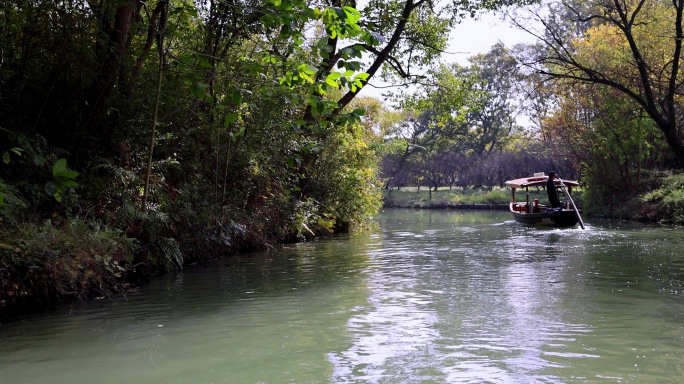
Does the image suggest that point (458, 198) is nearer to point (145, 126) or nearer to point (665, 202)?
point (665, 202)

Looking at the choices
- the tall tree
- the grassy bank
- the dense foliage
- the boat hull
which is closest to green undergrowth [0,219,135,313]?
the dense foliage

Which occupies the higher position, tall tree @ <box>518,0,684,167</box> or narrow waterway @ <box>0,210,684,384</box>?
tall tree @ <box>518,0,684,167</box>

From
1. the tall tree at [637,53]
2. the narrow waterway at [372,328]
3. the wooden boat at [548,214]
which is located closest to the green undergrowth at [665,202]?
the tall tree at [637,53]

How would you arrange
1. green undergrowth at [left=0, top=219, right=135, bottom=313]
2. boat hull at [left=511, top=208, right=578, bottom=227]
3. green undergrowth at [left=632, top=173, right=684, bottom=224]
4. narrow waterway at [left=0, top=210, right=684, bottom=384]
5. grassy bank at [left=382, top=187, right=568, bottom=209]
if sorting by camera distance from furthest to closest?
grassy bank at [left=382, top=187, right=568, bottom=209], green undergrowth at [left=632, top=173, right=684, bottom=224], boat hull at [left=511, top=208, right=578, bottom=227], green undergrowth at [left=0, top=219, right=135, bottom=313], narrow waterway at [left=0, top=210, right=684, bottom=384]

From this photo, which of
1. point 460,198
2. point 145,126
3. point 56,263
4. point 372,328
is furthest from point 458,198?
point 56,263

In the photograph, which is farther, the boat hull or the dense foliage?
the boat hull

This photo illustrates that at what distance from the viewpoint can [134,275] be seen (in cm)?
946

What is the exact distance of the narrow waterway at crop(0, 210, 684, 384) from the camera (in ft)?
15.8

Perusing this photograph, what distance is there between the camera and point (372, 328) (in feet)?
20.7

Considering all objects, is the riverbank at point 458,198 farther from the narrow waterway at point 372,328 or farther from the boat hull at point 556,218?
the narrow waterway at point 372,328

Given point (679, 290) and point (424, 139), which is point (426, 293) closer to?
point (679, 290)

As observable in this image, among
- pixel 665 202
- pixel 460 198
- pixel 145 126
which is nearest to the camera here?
pixel 145 126

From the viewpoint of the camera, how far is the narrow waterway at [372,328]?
15.8 feet

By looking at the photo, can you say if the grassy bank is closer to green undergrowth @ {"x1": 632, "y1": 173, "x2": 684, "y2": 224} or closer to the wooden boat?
green undergrowth @ {"x1": 632, "y1": 173, "x2": 684, "y2": 224}
